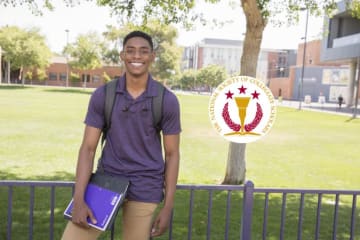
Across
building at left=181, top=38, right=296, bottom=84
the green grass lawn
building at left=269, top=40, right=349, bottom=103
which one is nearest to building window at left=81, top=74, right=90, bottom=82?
building at left=269, top=40, right=349, bottom=103

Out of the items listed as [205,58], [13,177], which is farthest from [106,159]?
[205,58]

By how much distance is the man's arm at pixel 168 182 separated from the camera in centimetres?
263

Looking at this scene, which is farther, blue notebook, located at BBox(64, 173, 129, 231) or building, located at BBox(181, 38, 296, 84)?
building, located at BBox(181, 38, 296, 84)

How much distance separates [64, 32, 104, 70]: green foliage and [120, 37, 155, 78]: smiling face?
60821 millimetres

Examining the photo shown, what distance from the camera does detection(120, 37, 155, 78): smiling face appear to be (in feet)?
8.61

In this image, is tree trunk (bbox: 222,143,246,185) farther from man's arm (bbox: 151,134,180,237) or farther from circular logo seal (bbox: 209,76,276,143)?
man's arm (bbox: 151,134,180,237)

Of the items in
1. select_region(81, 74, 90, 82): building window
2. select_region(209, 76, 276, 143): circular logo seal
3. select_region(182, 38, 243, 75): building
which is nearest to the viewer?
select_region(209, 76, 276, 143): circular logo seal

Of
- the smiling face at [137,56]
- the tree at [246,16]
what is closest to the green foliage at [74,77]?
the tree at [246,16]

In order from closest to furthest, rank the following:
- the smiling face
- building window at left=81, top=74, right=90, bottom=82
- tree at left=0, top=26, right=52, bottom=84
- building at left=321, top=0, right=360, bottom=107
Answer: the smiling face → building at left=321, top=0, right=360, bottom=107 → tree at left=0, top=26, right=52, bottom=84 → building window at left=81, top=74, right=90, bottom=82

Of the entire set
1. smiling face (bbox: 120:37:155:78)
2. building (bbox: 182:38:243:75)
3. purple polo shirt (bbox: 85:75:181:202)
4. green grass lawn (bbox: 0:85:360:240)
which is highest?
building (bbox: 182:38:243:75)

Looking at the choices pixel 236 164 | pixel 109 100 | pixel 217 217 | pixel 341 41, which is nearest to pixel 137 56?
pixel 109 100

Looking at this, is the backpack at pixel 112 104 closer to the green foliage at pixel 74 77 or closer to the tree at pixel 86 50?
the tree at pixel 86 50

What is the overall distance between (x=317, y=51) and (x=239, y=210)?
75.0 m

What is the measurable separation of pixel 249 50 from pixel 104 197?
638 cm
